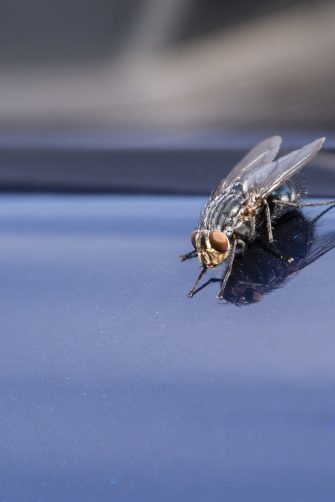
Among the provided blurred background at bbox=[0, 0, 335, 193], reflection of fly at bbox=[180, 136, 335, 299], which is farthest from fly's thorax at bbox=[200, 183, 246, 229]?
blurred background at bbox=[0, 0, 335, 193]

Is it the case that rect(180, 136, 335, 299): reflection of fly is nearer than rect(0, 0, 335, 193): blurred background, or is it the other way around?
rect(180, 136, 335, 299): reflection of fly

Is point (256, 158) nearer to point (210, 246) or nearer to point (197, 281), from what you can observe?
point (210, 246)

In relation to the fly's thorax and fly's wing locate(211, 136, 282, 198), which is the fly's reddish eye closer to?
the fly's thorax

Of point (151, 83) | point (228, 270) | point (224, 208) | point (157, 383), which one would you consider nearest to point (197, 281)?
point (228, 270)

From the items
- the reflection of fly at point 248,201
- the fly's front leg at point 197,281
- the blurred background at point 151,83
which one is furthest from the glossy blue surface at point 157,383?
the blurred background at point 151,83

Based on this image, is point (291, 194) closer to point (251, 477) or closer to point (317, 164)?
point (317, 164)
